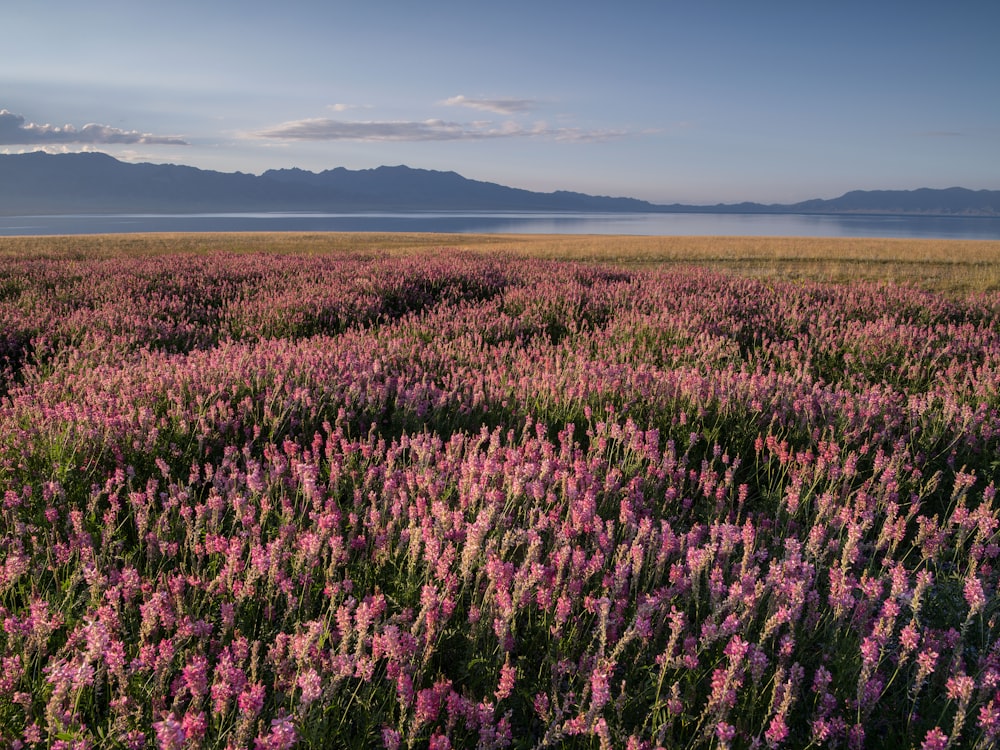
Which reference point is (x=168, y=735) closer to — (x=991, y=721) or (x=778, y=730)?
(x=778, y=730)

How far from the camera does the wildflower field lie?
1720mm

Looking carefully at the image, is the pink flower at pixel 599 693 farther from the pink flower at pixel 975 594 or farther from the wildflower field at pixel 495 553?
the pink flower at pixel 975 594

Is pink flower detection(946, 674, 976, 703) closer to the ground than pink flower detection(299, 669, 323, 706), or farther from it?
closer to the ground

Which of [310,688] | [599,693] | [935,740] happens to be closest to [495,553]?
[599,693]

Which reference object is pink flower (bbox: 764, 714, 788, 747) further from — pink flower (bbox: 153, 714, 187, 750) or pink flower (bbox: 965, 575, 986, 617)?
pink flower (bbox: 153, 714, 187, 750)

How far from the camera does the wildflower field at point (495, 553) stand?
172 centimetres

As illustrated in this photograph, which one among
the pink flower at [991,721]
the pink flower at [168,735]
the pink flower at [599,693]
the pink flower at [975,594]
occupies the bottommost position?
the pink flower at [991,721]

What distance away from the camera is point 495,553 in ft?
7.53

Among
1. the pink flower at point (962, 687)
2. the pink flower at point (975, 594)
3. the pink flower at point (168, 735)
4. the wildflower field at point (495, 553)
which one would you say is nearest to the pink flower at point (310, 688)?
the wildflower field at point (495, 553)

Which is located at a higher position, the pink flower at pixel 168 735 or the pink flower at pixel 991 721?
the pink flower at pixel 168 735

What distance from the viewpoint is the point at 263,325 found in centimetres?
857

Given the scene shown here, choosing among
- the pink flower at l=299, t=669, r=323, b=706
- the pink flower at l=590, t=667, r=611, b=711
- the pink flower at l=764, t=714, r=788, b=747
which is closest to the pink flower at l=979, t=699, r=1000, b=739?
the pink flower at l=764, t=714, r=788, b=747

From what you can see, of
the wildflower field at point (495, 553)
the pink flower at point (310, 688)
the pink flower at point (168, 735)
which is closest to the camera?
the pink flower at point (168, 735)

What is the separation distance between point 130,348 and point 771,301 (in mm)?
9351
